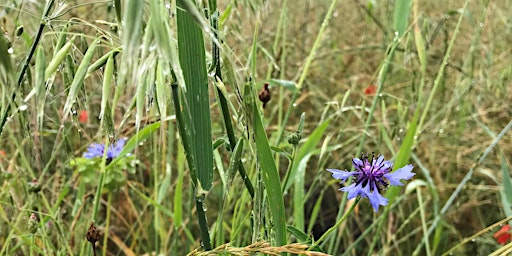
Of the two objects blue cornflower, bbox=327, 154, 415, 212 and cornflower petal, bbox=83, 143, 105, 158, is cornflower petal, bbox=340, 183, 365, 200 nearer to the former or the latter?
blue cornflower, bbox=327, 154, 415, 212

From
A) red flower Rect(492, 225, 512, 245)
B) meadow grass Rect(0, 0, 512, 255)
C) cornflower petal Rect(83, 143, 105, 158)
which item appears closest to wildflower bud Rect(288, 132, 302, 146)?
meadow grass Rect(0, 0, 512, 255)

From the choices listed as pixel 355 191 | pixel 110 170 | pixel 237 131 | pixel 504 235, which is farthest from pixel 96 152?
pixel 504 235

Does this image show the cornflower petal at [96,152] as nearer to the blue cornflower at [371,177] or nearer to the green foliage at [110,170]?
the green foliage at [110,170]

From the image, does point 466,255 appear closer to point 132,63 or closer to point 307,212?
point 307,212

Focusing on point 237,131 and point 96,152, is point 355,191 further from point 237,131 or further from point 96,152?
point 96,152

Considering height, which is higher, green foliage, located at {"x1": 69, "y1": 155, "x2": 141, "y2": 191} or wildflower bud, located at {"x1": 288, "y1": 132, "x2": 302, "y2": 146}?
wildflower bud, located at {"x1": 288, "y1": 132, "x2": 302, "y2": 146}

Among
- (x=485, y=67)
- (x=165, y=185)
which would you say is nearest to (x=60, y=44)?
(x=165, y=185)

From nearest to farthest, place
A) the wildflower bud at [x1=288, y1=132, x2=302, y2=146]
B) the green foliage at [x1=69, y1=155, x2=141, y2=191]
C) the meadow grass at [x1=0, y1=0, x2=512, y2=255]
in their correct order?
the meadow grass at [x1=0, y1=0, x2=512, y2=255] → the wildflower bud at [x1=288, y1=132, x2=302, y2=146] → the green foliage at [x1=69, y1=155, x2=141, y2=191]

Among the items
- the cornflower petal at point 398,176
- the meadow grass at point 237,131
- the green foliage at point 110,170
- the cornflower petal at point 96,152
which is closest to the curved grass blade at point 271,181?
the meadow grass at point 237,131
